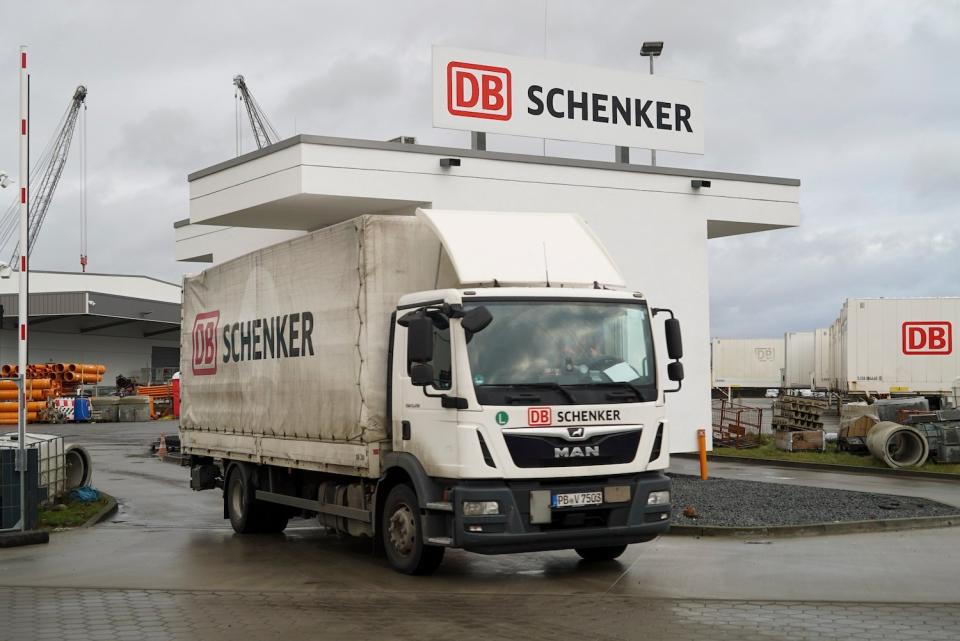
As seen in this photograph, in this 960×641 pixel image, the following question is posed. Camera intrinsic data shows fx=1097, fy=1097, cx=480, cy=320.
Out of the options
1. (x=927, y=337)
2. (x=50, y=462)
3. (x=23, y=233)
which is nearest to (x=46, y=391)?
(x=50, y=462)

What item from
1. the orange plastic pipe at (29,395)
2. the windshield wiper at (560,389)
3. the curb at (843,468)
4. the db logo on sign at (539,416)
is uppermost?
the windshield wiper at (560,389)

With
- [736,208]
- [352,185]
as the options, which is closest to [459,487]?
[352,185]

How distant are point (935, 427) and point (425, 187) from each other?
37.1 feet

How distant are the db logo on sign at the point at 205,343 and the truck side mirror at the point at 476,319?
6.12 meters

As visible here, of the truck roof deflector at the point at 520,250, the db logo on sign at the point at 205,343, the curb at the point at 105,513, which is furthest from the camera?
the curb at the point at 105,513

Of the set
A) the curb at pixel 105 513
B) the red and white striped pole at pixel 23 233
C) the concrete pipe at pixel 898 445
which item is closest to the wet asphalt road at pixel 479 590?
the red and white striped pole at pixel 23 233

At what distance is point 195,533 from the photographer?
46.7 feet

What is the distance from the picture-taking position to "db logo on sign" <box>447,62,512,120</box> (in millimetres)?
20359

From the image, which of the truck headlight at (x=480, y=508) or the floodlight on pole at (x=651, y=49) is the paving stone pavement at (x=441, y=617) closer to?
the truck headlight at (x=480, y=508)

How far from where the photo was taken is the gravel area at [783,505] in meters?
13.5

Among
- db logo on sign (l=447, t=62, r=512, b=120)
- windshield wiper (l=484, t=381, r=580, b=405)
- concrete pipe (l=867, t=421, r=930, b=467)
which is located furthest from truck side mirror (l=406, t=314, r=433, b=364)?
concrete pipe (l=867, t=421, r=930, b=467)

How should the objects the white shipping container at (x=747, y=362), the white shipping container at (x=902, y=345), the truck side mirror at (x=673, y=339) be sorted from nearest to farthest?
the truck side mirror at (x=673, y=339), the white shipping container at (x=902, y=345), the white shipping container at (x=747, y=362)

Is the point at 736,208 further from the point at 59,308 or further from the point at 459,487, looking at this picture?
the point at 59,308

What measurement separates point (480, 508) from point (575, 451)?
0.99 meters
